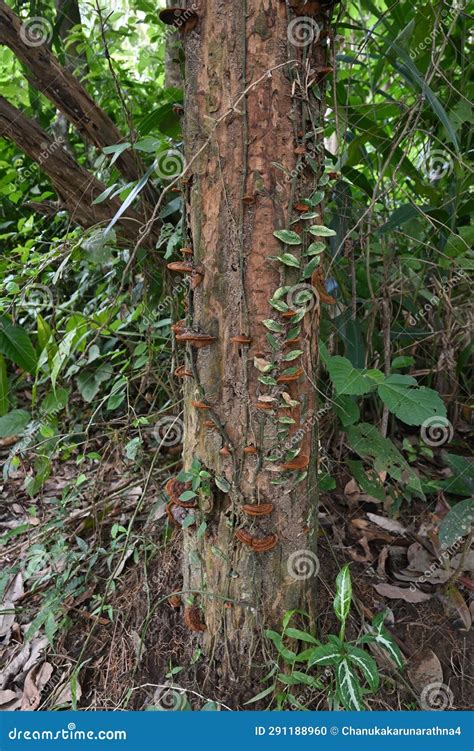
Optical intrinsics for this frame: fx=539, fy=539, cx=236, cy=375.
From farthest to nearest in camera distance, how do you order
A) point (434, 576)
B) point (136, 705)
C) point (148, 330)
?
point (148, 330), point (434, 576), point (136, 705)

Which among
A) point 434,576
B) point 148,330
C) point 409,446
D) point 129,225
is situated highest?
point 129,225

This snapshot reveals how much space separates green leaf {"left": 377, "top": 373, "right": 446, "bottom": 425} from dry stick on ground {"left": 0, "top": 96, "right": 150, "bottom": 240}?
939 mm

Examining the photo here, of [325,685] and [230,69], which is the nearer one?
[230,69]

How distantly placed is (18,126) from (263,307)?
938 mm

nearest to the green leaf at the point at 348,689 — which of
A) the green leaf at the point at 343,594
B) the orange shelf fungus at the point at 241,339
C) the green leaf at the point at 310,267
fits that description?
the green leaf at the point at 343,594

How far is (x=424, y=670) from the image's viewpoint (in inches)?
60.2

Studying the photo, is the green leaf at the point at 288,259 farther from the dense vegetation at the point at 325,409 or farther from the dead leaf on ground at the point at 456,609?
the dead leaf on ground at the point at 456,609

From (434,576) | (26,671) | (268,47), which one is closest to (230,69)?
(268,47)

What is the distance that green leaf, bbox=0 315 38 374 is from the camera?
178 cm

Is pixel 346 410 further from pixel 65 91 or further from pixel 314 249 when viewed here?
pixel 65 91

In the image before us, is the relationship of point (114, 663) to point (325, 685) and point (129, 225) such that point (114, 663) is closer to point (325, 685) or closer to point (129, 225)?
point (325, 685)

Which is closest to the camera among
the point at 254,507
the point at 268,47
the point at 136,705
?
the point at 268,47

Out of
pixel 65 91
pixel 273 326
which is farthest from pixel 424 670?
pixel 65 91

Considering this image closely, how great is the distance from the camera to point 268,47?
3.84 ft
